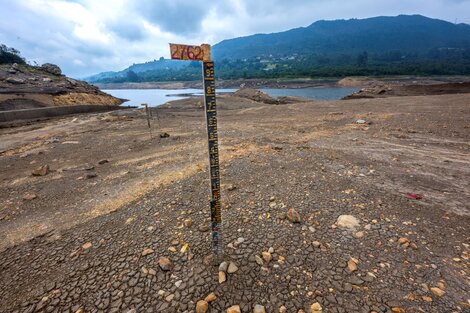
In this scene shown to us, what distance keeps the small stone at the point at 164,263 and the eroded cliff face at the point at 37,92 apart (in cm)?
2904

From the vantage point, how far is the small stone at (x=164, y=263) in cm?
314

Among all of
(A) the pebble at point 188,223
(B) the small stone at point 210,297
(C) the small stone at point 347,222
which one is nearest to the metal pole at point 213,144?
(B) the small stone at point 210,297

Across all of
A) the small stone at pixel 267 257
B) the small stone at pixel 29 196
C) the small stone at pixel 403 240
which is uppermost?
the small stone at pixel 403 240

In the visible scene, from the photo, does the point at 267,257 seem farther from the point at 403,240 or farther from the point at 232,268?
the point at 403,240

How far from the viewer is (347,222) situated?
3957 mm

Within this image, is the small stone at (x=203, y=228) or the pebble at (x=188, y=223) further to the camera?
the pebble at (x=188, y=223)

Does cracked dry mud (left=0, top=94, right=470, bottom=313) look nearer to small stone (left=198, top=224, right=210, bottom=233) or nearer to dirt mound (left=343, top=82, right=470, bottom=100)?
small stone (left=198, top=224, right=210, bottom=233)

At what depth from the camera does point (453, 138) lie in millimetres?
8734

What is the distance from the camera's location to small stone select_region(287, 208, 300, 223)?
402 cm

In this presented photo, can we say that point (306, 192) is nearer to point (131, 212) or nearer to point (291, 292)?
point (291, 292)

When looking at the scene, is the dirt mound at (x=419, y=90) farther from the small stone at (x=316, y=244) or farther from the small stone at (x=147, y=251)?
the small stone at (x=147, y=251)

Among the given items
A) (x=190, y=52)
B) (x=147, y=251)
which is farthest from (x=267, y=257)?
(x=190, y=52)

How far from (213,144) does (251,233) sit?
77.8 inches

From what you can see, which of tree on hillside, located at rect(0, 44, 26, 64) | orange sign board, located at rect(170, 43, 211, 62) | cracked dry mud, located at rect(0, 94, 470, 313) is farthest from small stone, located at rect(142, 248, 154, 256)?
tree on hillside, located at rect(0, 44, 26, 64)
